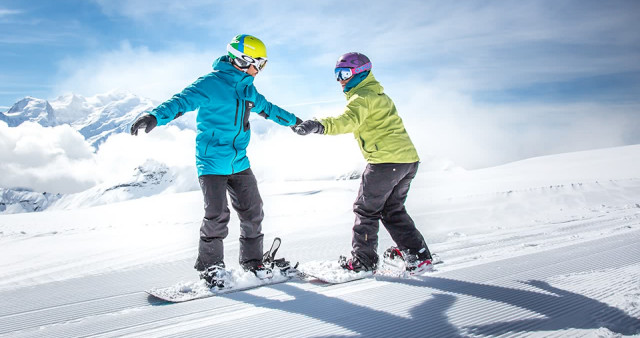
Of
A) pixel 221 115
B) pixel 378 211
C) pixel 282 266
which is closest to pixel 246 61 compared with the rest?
pixel 221 115

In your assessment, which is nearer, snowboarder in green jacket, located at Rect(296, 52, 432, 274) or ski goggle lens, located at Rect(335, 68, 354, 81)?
snowboarder in green jacket, located at Rect(296, 52, 432, 274)

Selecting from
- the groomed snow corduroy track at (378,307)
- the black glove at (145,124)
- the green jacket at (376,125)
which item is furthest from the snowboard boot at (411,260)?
the black glove at (145,124)

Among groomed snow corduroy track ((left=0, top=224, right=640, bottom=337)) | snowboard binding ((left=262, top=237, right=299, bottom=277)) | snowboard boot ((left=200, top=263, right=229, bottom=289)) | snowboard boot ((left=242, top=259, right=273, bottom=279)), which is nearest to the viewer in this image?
groomed snow corduroy track ((left=0, top=224, right=640, bottom=337))

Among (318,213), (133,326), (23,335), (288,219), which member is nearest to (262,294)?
(133,326)

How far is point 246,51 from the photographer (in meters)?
3.45

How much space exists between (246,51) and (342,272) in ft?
7.13

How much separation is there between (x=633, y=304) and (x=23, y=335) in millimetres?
3782

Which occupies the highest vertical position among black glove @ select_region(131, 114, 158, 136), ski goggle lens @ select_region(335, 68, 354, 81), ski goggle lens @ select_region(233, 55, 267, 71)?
ski goggle lens @ select_region(233, 55, 267, 71)

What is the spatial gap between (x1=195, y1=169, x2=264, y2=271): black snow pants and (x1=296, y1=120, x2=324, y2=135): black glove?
2.31 ft

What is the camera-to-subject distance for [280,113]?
3.96 metres

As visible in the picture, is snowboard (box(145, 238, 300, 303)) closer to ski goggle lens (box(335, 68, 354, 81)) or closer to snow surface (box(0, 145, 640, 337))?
snow surface (box(0, 145, 640, 337))

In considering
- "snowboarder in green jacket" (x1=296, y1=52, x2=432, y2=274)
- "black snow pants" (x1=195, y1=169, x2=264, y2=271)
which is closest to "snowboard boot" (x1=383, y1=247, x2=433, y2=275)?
"snowboarder in green jacket" (x1=296, y1=52, x2=432, y2=274)

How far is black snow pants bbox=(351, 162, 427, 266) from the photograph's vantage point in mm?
3537

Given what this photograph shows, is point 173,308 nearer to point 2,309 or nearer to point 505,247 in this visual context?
point 2,309
